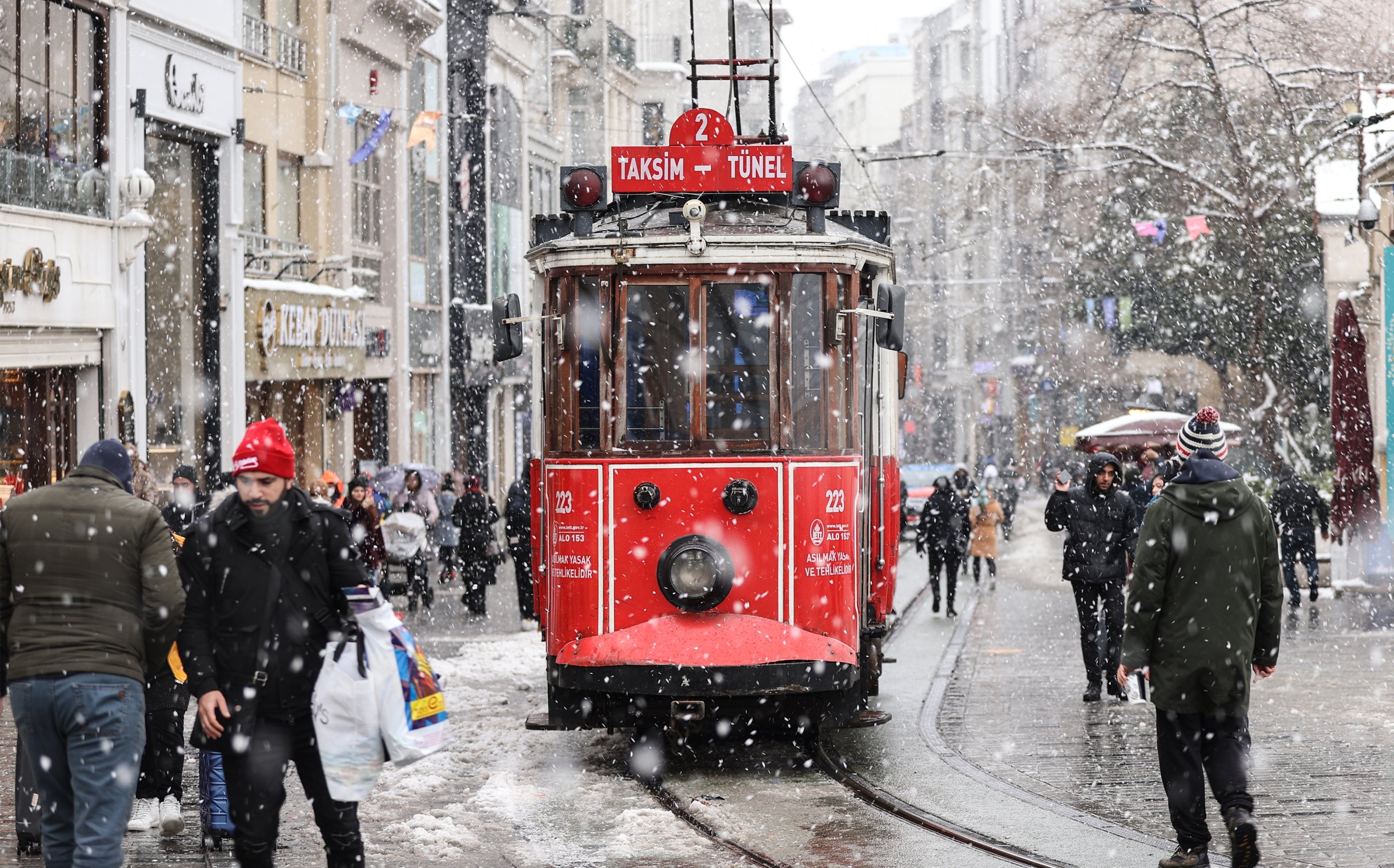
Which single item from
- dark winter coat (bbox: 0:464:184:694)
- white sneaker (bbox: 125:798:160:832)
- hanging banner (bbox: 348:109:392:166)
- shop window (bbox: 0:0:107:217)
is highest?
hanging banner (bbox: 348:109:392:166)

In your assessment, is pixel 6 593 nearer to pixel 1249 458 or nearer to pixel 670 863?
pixel 670 863

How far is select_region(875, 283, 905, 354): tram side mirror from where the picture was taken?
1033 centimetres

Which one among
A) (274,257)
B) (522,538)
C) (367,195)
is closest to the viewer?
(522,538)

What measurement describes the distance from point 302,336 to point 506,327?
56.1 ft

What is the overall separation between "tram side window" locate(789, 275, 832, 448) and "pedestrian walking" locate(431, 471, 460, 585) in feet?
41.1

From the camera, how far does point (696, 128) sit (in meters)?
11.0

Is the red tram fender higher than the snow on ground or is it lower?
higher

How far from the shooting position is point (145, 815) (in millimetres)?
8680

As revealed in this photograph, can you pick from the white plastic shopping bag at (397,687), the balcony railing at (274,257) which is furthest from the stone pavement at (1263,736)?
the balcony railing at (274,257)

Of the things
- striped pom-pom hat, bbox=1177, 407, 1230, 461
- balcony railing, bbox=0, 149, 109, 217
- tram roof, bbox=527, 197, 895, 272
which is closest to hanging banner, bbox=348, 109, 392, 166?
balcony railing, bbox=0, 149, 109, 217

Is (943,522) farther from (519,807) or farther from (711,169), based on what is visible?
(519,807)

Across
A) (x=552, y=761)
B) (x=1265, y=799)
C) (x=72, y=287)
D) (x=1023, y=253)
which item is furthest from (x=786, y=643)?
(x=1023, y=253)

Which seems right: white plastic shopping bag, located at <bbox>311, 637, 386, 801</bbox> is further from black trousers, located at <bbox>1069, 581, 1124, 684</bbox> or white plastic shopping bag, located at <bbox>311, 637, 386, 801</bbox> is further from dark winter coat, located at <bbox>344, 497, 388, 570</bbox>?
dark winter coat, located at <bbox>344, 497, 388, 570</bbox>

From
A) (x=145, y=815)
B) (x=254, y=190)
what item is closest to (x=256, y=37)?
(x=254, y=190)
